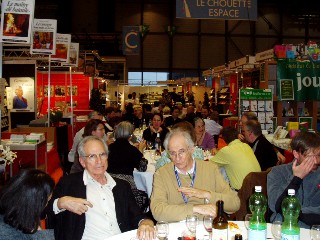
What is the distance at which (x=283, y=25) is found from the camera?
25.2m

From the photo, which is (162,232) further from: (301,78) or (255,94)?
(301,78)

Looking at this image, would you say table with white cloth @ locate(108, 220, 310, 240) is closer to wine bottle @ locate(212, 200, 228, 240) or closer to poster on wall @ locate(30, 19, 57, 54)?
wine bottle @ locate(212, 200, 228, 240)

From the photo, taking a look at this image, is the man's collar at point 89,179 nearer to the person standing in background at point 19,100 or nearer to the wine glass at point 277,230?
the wine glass at point 277,230

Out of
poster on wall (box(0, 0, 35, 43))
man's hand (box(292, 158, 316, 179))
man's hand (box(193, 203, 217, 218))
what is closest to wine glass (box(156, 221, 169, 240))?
man's hand (box(193, 203, 217, 218))

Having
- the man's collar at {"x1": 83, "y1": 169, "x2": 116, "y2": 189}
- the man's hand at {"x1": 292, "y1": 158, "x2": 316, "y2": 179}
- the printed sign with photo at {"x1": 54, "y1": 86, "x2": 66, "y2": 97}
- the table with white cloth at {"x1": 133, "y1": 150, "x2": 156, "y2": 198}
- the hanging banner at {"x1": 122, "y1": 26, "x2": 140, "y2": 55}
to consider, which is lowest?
the table with white cloth at {"x1": 133, "y1": 150, "x2": 156, "y2": 198}

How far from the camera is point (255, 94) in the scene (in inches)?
364

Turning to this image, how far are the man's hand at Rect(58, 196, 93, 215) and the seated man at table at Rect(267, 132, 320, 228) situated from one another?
1.28 m

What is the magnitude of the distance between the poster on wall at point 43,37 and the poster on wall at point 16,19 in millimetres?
2566

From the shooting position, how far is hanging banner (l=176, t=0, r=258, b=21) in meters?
6.84

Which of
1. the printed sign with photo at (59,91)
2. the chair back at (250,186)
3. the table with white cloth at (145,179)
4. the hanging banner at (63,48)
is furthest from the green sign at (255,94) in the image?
the printed sign with photo at (59,91)

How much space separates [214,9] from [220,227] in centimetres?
511

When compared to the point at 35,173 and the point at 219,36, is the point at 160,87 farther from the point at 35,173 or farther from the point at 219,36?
the point at 35,173

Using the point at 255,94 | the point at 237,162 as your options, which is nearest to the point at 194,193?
the point at 237,162

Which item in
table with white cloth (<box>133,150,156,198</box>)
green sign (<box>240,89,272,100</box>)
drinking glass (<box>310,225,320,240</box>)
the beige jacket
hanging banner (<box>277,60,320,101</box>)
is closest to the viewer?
drinking glass (<box>310,225,320,240</box>)
